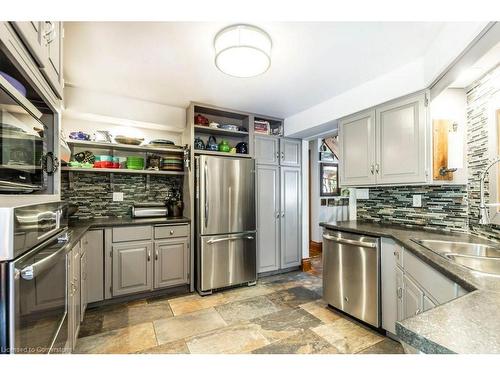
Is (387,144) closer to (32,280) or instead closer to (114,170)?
(32,280)

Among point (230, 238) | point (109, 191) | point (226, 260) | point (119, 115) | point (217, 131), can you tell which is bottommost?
point (226, 260)

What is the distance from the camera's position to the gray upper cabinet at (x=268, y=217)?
330 cm

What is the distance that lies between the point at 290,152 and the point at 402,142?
1628 millimetres

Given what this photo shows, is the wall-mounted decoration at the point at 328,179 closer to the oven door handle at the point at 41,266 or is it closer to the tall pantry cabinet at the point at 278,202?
the tall pantry cabinet at the point at 278,202

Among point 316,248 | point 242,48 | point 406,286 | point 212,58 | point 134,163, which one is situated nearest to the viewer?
point 242,48

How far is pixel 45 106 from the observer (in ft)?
4.56

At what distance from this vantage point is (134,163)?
9.44 feet

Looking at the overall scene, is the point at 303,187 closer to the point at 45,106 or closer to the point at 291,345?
the point at 291,345

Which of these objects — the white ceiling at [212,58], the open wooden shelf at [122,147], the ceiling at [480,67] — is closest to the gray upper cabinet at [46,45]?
the white ceiling at [212,58]

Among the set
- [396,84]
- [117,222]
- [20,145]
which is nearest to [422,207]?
[396,84]

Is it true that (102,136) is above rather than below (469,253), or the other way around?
above

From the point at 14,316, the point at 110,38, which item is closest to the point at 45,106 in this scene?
the point at 110,38

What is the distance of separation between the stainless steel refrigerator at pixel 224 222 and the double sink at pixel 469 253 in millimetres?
1846

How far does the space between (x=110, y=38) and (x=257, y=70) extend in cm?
109
